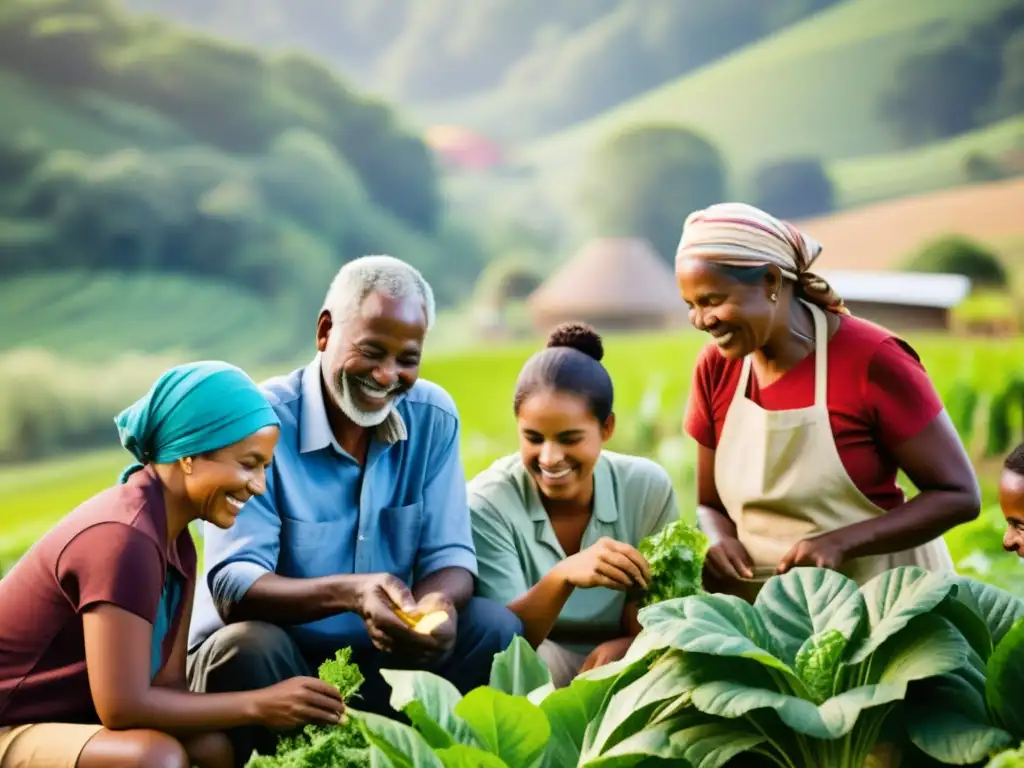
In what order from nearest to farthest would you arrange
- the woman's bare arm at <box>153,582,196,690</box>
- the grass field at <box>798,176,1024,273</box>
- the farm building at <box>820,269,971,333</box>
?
the woman's bare arm at <box>153,582,196,690</box> < the farm building at <box>820,269,971,333</box> < the grass field at <box>798,176,1024,273</box>

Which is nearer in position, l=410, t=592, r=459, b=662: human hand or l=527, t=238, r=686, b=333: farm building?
l=410, t=592, r=459, b=662: human hand

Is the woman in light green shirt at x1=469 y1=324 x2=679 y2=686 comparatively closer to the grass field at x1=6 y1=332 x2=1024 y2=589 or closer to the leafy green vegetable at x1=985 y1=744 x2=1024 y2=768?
the leafy green vegetable at x1=985 y1=744 x2=1024 y2=768

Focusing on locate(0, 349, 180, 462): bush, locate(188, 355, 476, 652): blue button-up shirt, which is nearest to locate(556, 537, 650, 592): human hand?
locate(188, 355, 476, 652): blue button-up shirt

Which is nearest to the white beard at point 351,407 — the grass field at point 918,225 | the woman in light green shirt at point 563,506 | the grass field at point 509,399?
the woman in light green shirt at point 563,506

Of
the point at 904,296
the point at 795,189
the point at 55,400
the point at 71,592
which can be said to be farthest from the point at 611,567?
the point at 795,189

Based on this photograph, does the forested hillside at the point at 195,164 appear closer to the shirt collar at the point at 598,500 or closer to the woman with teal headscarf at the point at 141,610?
the shirt collar at the point at 598,500

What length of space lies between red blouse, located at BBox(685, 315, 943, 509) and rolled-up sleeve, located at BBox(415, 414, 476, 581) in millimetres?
803

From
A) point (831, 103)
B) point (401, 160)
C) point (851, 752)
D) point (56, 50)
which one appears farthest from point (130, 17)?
point (851, 752)

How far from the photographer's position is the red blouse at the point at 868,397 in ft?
10.3

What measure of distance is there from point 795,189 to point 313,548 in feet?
21.0

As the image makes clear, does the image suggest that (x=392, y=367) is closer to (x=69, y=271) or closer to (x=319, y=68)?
(x=69, y=271)

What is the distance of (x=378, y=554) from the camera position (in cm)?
326

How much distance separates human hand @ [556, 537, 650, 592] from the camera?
3.04 m

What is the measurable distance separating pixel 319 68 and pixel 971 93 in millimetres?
4512
